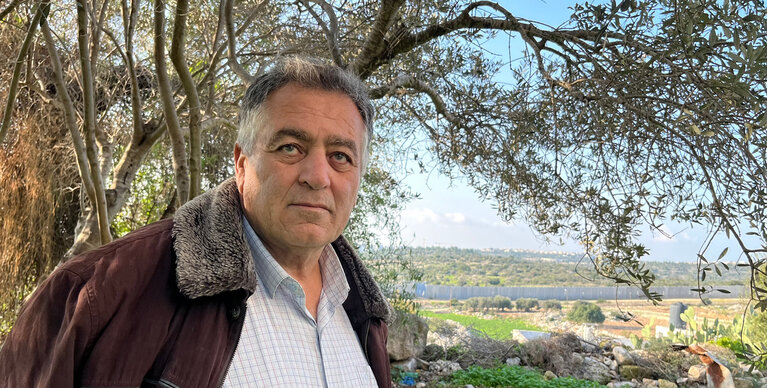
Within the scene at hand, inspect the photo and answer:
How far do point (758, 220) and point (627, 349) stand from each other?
26.8ft

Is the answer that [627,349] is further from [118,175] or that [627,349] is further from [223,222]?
[223,222]

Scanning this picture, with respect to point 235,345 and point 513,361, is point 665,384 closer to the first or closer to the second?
point 513,361

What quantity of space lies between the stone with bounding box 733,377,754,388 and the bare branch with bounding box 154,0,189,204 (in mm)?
8192

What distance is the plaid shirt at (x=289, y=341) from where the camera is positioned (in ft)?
4.35

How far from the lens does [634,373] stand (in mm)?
8609

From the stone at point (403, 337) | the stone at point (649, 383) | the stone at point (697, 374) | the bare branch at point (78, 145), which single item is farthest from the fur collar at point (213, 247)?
the stone at point (697, 374)

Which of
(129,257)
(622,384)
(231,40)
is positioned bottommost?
(622,384)

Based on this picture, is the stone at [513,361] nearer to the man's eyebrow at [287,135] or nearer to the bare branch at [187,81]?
the bare branch at [187,81]

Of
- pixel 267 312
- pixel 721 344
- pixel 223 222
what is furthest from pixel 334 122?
pixel 721 344

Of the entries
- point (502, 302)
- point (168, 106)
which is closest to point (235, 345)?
point (168, 106)

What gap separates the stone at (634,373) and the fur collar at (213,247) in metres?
8.45

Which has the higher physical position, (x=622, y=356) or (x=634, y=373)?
(x=622, y=356)

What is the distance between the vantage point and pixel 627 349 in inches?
383

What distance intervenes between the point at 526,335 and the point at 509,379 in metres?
2.76
